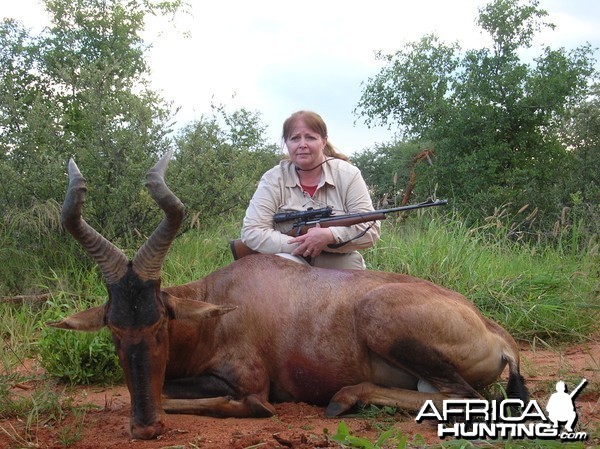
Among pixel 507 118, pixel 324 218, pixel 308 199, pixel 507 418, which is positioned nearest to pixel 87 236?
pixel 324 218

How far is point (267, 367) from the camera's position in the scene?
464 cm

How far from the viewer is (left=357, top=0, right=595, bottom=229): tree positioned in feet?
57.7

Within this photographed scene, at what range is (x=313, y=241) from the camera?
5238 mm

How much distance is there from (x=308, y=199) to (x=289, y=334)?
4.66ft

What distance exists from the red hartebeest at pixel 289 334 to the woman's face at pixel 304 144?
1.09m

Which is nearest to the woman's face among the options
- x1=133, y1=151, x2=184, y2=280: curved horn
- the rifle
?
the rifle

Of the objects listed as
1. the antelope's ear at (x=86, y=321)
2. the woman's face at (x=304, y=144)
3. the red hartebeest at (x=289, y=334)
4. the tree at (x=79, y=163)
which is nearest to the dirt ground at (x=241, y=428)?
the red hartebeest at (x=289, y=334)

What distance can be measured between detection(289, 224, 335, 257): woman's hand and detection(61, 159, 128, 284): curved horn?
148 centimetres

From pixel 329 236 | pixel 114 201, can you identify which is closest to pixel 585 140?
pixel 114 201

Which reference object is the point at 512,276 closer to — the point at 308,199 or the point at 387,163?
the point at 308,199

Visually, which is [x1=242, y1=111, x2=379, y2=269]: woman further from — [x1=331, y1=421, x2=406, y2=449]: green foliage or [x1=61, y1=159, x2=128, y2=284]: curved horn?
[x1=331, y1=421, x2=406, y2=449]: green foliage

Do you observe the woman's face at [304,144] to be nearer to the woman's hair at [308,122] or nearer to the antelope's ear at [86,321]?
the woman's hair at [308,122]

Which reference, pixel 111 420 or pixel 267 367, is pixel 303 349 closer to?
pixel 267 367

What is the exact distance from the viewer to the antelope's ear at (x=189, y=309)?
4312 millimetres
